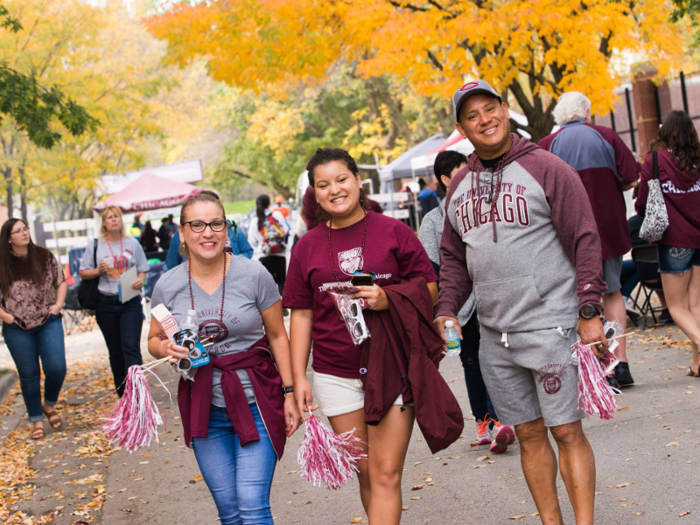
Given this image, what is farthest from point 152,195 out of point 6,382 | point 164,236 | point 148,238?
point 6,382

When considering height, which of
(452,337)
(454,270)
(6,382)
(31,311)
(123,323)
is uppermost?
(454,270)

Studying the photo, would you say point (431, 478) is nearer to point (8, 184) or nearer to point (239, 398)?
point (239, 398)

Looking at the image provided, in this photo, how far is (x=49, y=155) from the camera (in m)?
29.0

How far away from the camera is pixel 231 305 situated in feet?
12.9

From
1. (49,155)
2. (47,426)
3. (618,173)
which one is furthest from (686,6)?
(49,155)

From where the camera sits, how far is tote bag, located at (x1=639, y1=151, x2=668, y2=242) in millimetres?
7199

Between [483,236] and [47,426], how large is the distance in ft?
21.0

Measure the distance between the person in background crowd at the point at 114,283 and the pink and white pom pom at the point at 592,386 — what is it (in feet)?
20.1

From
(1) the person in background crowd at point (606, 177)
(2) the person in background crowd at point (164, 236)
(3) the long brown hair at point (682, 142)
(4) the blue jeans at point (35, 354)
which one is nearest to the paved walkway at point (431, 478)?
(4) the blue jeans at point (35, 354)

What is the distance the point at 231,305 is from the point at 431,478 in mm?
2394

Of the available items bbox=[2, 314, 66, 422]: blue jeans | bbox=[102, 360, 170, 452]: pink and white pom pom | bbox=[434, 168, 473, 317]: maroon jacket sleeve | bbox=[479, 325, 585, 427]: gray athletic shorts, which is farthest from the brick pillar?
bbox=[102, 360, 170, 452]: pink and white pom pom

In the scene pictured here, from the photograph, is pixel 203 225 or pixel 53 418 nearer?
pixel 203 225

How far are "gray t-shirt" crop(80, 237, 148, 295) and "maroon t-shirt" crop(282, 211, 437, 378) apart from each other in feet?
17.7

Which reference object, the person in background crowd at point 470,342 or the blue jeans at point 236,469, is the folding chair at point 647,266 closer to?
the person in background crowd at point 470,342
